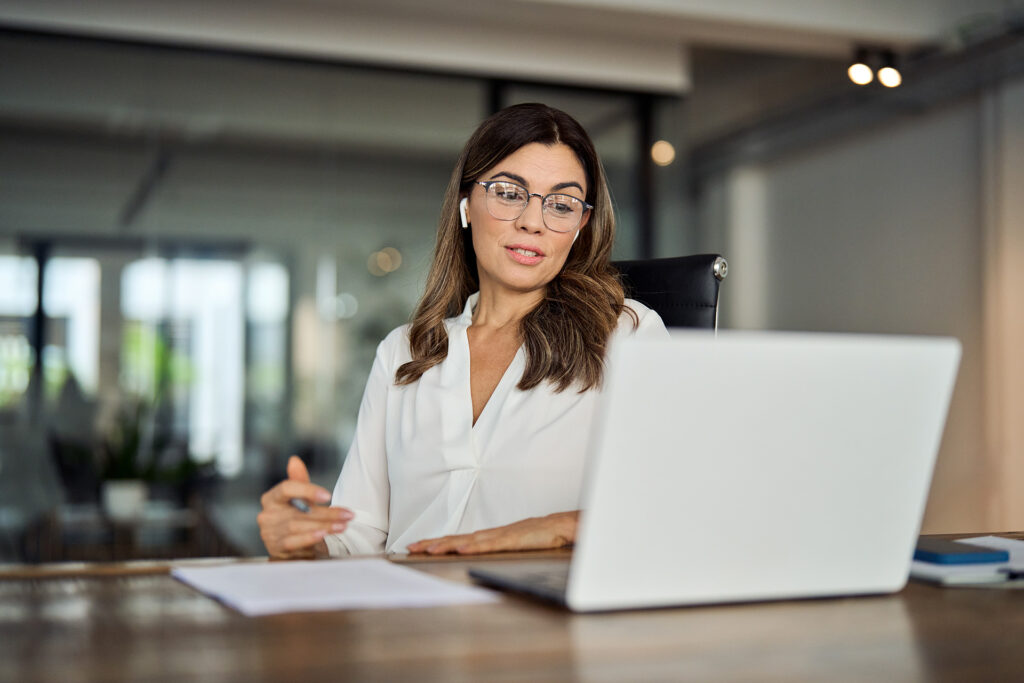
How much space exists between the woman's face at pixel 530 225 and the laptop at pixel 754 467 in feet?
3.55

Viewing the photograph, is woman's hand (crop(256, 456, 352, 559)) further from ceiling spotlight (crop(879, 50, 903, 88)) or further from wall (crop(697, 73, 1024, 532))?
wall (crop(697, 73, 1024, 532))

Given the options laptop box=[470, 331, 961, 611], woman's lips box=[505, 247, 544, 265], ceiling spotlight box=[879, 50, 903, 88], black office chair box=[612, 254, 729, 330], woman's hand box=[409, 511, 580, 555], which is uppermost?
ceiling spotlight box=[879, 50, 903, 88]

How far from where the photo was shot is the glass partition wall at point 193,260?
13.9 ft

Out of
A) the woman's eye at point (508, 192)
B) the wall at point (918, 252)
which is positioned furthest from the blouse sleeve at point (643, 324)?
the wall at point (918, 252)

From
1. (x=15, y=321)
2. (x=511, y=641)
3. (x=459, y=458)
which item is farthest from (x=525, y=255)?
(x=15, y=321)

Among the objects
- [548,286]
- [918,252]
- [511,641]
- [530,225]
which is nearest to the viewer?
[511,641]

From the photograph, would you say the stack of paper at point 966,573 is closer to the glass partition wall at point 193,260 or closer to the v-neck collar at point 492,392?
the v-neck collar at point 492,392

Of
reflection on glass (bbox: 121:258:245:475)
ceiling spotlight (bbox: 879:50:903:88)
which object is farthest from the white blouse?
reflection on glass (bbox: 121:258:245:475)

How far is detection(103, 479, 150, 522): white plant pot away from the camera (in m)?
4.28

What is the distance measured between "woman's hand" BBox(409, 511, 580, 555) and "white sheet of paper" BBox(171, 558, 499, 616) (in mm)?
169

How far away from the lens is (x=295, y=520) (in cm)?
124

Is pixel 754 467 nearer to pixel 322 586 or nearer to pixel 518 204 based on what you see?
pixel 322 586

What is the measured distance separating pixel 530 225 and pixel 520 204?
2.0 inches

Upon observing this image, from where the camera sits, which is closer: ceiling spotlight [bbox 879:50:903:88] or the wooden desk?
the wooden desk
